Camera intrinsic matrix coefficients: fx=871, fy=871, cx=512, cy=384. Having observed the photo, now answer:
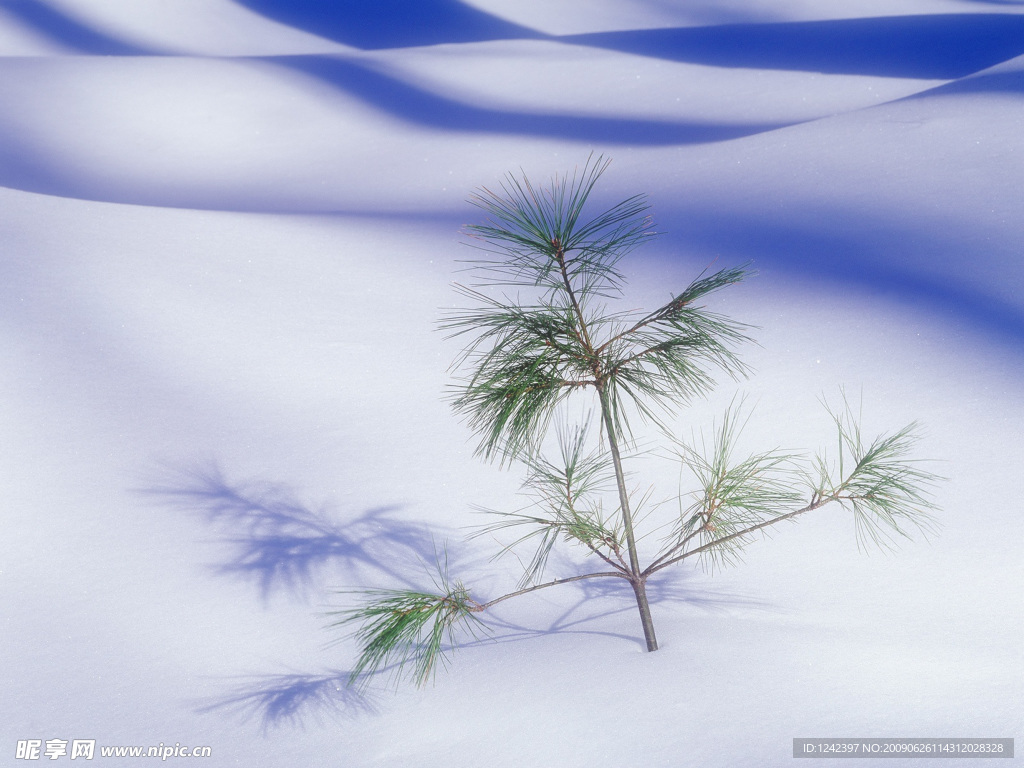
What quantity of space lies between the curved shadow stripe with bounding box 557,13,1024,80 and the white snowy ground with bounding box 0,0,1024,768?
249cm

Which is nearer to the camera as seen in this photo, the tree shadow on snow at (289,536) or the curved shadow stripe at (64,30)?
the tree shadow on snow at (289,536)

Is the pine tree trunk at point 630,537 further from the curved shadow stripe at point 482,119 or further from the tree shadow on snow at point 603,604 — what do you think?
the curved shadow stripe at point 482,119

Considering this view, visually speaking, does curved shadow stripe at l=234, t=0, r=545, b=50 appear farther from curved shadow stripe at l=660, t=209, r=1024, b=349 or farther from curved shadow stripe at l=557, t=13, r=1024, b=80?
curved shadow stripe at l=660, t=209, r=1024, b=349

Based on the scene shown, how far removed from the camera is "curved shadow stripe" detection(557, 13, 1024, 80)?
7477mm

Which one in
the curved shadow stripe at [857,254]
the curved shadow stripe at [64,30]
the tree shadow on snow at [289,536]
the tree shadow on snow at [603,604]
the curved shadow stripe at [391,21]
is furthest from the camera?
the curved shadow stripe at [391,21]

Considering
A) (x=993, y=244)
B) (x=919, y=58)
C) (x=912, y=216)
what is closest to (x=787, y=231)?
(x=912, y=216)

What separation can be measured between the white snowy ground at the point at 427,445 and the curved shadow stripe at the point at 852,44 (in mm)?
2490

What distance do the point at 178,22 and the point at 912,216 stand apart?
8972mm

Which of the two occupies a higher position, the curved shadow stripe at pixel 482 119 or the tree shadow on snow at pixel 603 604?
the curved shadow stripe at pixel 482 119

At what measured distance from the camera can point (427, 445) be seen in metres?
2.64

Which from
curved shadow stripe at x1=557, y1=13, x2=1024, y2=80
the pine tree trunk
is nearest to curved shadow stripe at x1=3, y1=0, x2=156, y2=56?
curved shadow stripe at x1=557, y1=13, x2=1024, y2=80

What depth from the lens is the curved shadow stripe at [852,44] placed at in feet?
24.5

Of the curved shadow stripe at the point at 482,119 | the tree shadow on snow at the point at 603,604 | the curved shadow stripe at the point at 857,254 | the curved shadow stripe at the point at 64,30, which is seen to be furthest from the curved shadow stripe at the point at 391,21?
the tree shadow on snow at the point at 603,604

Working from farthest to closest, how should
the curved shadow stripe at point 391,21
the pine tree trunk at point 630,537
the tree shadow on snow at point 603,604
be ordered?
the curved shadow stripe at point 391,21
the tree shadow on snow at point 603,604
the pine tree trunk at point 630,537
